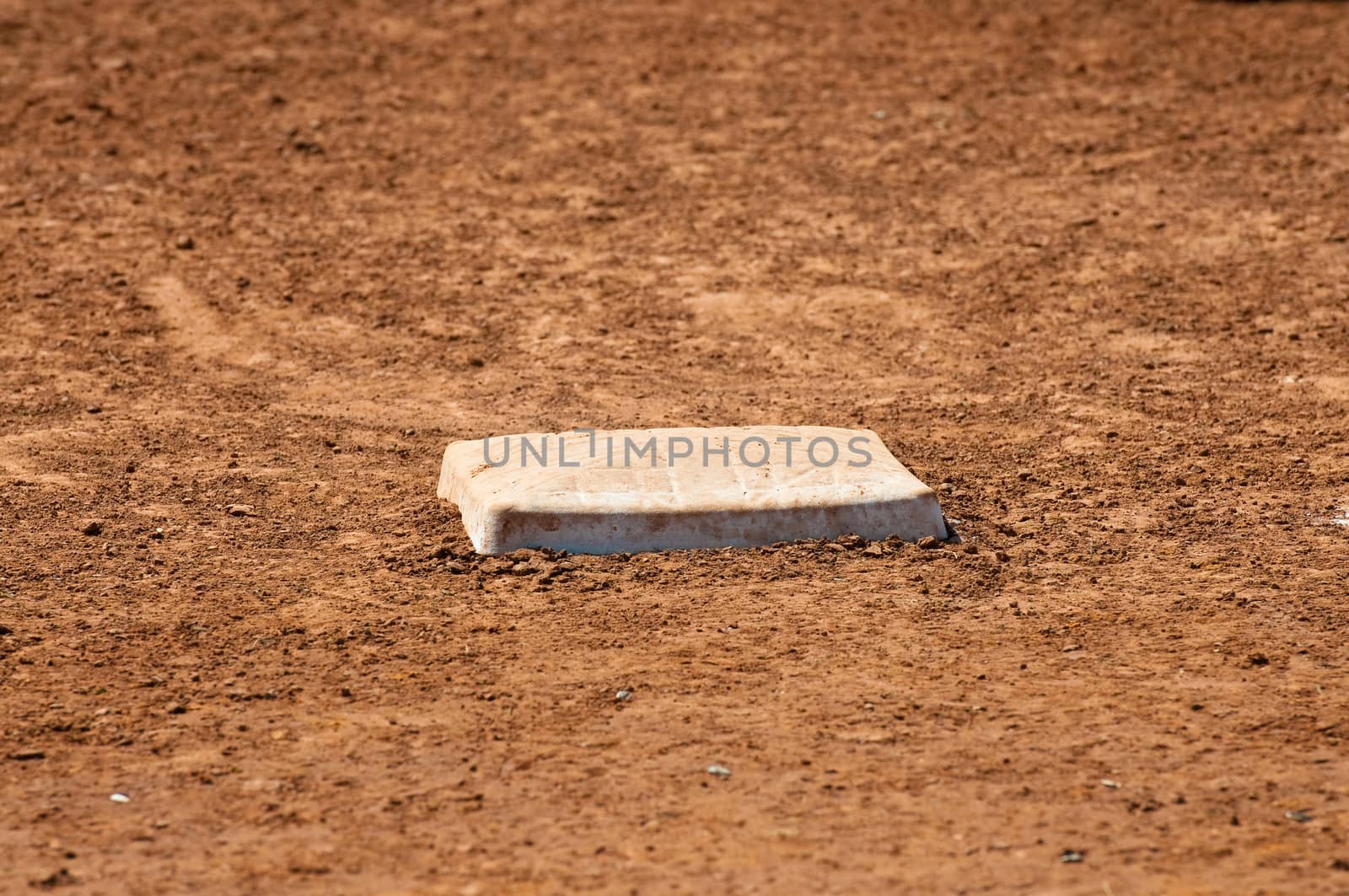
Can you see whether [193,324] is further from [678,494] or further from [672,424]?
[678,494]

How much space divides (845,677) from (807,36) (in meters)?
7.69

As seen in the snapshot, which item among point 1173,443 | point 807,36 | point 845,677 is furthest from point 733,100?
point 845,677

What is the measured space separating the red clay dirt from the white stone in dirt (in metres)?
0.11

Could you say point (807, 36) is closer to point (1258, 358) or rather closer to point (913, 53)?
point (913, 53)

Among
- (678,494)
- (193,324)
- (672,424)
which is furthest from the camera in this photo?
(193,324)

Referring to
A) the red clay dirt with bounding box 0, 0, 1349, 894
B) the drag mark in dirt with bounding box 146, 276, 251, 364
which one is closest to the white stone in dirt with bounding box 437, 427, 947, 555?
the red clay dirt with bounding box 0, 0, 1349, 894

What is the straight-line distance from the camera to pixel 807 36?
37.1 feet

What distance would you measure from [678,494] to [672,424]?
127cm

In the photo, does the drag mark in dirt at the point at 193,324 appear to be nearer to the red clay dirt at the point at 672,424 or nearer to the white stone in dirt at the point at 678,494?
the red clay dirt at the point at 672,424

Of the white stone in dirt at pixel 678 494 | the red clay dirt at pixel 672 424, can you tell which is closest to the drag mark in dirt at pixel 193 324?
the red clay dirt at pixel 672 424

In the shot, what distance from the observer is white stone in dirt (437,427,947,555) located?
518cm

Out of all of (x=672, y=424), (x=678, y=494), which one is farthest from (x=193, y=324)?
(x=678, y=494)

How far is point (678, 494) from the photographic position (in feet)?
17.3

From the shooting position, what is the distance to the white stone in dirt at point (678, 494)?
17.0 feet
